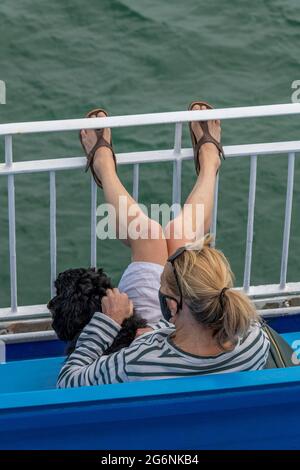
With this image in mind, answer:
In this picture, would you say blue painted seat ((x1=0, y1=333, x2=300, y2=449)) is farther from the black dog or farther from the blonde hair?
the black dog

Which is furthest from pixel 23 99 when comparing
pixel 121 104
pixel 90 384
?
pixel 90 384

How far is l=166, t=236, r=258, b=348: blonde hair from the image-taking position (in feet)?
11.8

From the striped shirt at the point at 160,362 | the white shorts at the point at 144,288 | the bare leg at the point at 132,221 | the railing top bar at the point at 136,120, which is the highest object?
the railing top bar at the point at 136,120

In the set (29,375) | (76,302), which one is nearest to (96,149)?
(76,302)

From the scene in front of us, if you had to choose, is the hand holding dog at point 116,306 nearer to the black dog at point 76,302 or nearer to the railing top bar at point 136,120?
the black dog at point 76,302

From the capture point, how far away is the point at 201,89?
8.51 metres

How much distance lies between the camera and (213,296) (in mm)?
3613

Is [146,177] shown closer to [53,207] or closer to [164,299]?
[53,207]

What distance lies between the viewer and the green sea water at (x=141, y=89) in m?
7.11

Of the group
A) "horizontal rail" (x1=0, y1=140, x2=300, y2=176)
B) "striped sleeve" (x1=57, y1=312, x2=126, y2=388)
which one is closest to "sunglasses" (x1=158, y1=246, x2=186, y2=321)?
"striped sleeve" (x1=57, y1=312, x2=126, y2=388)

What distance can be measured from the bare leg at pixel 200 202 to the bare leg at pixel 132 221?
0.05 meters

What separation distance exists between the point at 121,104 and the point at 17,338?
3684mm

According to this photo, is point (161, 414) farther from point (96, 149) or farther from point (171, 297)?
point (96, 149)

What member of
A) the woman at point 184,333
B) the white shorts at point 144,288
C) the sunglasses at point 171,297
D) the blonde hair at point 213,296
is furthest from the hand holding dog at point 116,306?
the blonde hair at point 213,296
